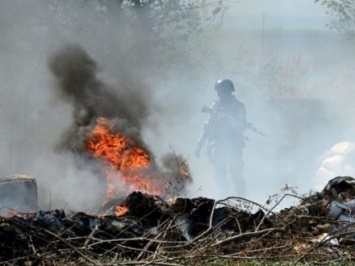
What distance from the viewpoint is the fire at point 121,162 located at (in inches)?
494

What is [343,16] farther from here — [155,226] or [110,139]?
[155,226]

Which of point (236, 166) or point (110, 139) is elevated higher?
point (236, 166)

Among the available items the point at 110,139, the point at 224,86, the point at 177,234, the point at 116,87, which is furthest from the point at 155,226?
the point at 116,87

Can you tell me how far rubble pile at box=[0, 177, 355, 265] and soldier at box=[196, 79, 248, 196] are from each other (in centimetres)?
415

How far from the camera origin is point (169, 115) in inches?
Answer: 926

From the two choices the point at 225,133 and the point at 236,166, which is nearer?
the point at 225,133

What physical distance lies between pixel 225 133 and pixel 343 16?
48.4ft

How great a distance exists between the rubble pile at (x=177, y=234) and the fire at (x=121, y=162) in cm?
312

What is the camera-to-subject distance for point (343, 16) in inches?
1061

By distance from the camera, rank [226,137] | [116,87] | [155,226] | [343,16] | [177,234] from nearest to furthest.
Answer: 1. [177,234]
2. [155,226]
3. [226,137]
4. [116,87]
5. [343,16]

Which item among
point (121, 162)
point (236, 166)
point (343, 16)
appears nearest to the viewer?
point (121, 162)

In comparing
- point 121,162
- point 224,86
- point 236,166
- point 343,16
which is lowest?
point 121,162

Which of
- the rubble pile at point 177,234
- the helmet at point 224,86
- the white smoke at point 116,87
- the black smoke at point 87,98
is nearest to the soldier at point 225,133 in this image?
the helmet at point 224,86

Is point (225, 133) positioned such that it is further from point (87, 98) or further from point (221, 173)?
point (87, 98)
